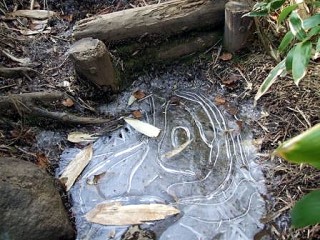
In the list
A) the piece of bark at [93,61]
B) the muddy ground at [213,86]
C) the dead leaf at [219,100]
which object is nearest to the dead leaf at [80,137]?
the muddy ground at [213,86]

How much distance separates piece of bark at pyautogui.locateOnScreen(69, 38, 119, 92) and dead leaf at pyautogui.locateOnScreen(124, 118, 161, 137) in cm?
25

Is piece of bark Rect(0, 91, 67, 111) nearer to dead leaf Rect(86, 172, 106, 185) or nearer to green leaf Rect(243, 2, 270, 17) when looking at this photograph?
dead leaf Rect(86, 172, 106, 185)

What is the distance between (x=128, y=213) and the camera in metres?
1.87

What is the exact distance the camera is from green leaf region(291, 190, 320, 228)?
1425 mm

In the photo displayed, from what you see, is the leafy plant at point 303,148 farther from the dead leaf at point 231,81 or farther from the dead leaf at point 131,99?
the dead leaf at point 131,99

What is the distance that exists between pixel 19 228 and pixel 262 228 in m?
0.98

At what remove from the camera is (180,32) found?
2420 mm

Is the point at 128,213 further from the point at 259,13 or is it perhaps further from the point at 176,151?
the point at 259,13

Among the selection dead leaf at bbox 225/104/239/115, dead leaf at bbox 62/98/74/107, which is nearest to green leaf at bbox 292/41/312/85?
dead leaf at bbox 225/104/239/115

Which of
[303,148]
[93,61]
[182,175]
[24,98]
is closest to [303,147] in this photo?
[303,148]

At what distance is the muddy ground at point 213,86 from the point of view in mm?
1880

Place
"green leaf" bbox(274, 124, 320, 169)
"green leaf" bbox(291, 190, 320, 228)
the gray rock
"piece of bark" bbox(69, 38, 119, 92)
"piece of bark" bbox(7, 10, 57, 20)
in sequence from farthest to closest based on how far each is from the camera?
"piece of bark" bbox(7, 10, 57, 20) < "piece of bark" bbox(69, 38, 119, 92) < the gray rock < "green leaf" bbox(291, 190, 320, 228) < "green leaf" bbox(274, 124, 320, 169)

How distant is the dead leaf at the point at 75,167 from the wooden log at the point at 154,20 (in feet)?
2.08

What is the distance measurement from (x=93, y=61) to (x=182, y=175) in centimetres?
71
